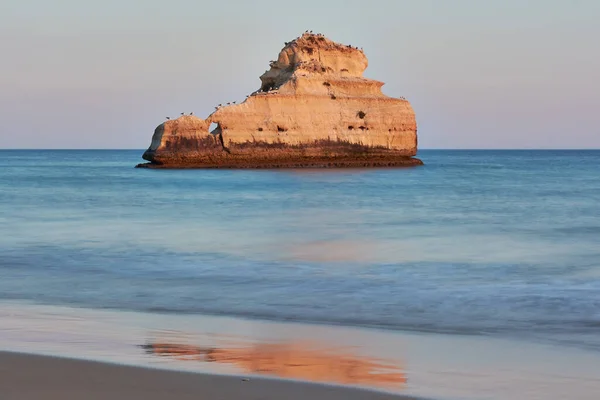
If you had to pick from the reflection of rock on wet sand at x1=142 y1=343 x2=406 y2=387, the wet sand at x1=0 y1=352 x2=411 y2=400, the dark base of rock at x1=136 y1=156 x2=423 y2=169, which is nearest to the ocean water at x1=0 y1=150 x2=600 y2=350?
the reflection of rock on wet sand at x1=142 y1=343 x2=406 y2=387

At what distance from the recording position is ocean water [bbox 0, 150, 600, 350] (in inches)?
390

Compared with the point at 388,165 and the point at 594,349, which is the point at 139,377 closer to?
the point at 594,349

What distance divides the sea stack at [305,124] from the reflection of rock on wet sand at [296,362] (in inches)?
1997

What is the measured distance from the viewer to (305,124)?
196 feet

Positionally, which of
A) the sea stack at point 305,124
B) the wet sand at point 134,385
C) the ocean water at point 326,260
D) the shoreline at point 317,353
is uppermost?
the sea stack at point 305,124

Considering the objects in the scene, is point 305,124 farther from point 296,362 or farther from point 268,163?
point 296,362

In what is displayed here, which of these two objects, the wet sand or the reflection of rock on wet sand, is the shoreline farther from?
the wet sand

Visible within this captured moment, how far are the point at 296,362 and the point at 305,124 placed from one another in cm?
5304

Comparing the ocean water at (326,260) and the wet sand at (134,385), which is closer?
the wet sand at (134,385)

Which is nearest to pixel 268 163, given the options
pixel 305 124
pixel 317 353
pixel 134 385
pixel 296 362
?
pixel 305 124

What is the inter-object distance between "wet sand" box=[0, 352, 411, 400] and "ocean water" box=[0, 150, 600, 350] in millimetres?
3092

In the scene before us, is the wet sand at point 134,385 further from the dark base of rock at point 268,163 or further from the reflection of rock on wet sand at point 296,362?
the dark base of rock at point 268,163

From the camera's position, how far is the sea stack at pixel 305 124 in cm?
5844

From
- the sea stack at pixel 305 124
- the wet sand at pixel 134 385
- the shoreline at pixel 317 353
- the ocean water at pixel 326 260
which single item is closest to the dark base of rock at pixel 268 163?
the sea stack at pixel 305 124
